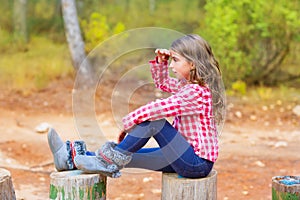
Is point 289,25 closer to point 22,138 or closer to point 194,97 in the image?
point 22,138

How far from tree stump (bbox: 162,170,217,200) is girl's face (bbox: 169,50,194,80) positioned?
2.06ft

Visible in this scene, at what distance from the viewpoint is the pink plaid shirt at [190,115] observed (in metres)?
3.37

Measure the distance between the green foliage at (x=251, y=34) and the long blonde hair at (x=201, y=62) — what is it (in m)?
5.02

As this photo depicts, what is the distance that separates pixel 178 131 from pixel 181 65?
1.32ft

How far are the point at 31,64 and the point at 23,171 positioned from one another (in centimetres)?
441

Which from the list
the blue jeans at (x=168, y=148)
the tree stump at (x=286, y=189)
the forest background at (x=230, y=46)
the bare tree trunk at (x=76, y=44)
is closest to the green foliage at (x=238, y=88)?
the forest background at (x=230, y=46)

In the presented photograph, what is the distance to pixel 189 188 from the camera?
3.50m

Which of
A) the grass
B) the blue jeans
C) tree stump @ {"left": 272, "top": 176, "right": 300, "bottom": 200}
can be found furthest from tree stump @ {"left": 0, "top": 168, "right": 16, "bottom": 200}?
the grass

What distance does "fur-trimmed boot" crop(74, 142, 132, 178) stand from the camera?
11.3 feet

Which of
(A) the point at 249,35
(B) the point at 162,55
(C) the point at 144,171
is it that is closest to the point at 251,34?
(A) the point at 249,35

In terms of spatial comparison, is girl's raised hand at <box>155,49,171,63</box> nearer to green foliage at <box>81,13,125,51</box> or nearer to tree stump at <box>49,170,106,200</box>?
tree stump at <box>49,170,106,200</box>

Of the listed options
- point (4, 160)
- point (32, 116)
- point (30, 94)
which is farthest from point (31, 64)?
point (4, 160)

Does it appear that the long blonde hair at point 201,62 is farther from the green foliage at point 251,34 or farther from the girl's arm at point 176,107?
the green foliage at point 251,34

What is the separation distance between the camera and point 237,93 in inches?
352
